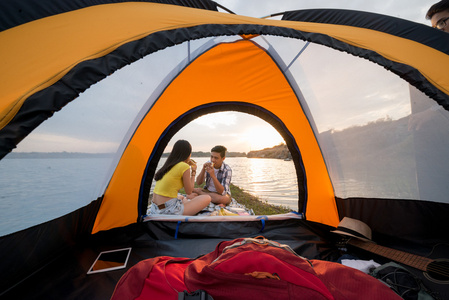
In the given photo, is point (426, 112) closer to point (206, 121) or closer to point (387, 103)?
point (387, 103)

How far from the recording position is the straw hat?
71.2 inches

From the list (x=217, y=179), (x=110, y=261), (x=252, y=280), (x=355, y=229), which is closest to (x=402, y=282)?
(x=355, y=229)

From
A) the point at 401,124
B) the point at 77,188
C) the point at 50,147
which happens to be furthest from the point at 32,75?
the point at 401,124

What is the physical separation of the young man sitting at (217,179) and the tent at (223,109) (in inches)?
41.3

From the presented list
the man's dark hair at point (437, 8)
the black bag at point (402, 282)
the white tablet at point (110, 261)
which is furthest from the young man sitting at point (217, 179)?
the man's dark hair at point (437, 8)

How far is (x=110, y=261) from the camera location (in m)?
1.64

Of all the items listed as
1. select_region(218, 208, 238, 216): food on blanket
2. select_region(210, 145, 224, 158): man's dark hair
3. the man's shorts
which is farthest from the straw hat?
select_region(210, 145, 224, 158): man's dark hair

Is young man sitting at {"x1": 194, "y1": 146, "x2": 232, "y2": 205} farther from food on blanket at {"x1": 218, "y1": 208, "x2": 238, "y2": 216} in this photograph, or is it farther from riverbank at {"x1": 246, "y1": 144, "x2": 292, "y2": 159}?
riverbank at {"x1": 246, "y1": 144, "x2": 292, "y2": 159}

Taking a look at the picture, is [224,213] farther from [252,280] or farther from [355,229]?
[252,280]

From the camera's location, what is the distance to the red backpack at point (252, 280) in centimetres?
83

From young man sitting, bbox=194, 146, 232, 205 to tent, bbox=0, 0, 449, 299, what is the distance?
1.05 metres

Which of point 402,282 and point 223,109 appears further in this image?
point 223,109

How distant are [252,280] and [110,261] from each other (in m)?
1.34

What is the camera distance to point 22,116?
0.65 m
